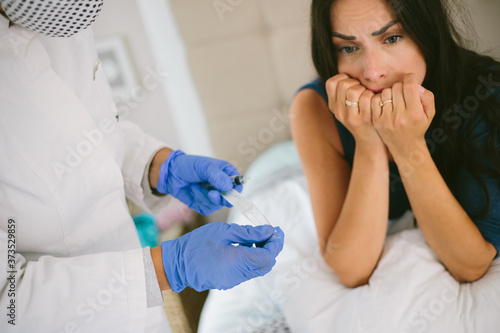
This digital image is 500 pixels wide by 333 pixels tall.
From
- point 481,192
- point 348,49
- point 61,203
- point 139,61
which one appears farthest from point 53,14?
point 139,61

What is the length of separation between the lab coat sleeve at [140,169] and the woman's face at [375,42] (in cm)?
67

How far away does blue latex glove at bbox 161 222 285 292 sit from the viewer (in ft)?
2.49

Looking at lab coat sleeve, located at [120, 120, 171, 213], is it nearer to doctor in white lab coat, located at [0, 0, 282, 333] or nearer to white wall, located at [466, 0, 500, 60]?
doctor in white lab coat, located at [0, 0, 282, 333]

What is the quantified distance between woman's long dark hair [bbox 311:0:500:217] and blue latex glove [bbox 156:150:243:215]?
474 mm

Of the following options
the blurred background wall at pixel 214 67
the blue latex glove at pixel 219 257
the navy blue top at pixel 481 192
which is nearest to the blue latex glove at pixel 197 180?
the blue latex glove at pixel 219 257

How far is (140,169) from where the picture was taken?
1149mm

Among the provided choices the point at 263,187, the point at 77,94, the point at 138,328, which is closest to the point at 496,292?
the point at 138,328

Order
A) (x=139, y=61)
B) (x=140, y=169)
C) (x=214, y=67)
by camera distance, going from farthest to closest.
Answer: (x=139, y=61)
(x=214, y=67)
(x=140, y=169)

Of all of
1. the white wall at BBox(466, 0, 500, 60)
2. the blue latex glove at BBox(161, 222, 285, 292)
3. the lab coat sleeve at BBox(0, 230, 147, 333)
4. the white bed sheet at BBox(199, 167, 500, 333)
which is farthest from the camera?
the white wall at BBox(466, 0, 500, 60)

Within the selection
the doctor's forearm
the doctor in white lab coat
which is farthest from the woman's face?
the doctor in white lab coat

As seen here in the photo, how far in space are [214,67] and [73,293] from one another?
148 centimetres

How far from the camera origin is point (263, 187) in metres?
1.64

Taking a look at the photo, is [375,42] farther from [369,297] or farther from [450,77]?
[369,297]

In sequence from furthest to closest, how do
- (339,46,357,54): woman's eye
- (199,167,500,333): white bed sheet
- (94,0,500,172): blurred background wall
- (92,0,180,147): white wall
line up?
1. (92,0,180,147): white wall
2. (94,0,500,172): blurred background wall
3. (339,46,357,54): woman's eye
4. (199,167,500,333): white bed sheet
